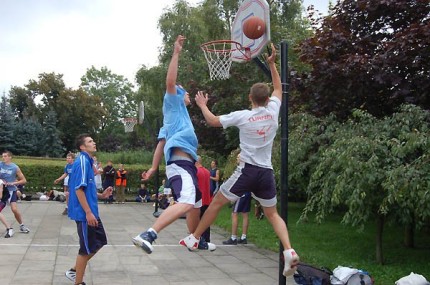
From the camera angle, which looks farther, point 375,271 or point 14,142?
point 14,142

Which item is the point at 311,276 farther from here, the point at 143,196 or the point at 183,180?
the point at 143,196

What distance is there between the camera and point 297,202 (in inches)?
949

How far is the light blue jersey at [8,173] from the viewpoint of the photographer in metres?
12.2

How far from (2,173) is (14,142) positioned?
135 feet

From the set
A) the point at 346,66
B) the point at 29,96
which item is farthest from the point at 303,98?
the point at 29,96

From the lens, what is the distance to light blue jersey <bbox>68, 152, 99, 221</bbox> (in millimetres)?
Result: 6945

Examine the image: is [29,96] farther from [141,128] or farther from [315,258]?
[315,258]

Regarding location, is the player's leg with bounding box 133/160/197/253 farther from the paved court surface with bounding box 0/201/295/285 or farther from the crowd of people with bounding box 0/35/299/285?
the paved court surface with bounding box 0/201/295/285

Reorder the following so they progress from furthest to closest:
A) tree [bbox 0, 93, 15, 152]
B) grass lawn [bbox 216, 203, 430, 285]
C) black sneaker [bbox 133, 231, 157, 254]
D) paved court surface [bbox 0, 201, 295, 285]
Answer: tree [bbox 0, 93, 15, 152]
grass lawn [bbox 216, 203, 430, 285]
paved court surface [bbox 0, 201, 295, 285]
black sneaker [bbox 133, 231, 157, 254]

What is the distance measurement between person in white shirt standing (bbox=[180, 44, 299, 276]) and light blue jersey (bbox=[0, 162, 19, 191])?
763 cm

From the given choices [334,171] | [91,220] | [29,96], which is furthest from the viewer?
[29,96]

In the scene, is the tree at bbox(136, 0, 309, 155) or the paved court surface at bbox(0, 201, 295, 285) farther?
the tree at bbox(136, 0, 309, 155)

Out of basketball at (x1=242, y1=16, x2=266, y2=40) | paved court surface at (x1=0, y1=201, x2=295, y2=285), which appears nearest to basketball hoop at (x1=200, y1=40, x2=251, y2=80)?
basketball at (x1=242, y1=16, x2=266, y2=40)

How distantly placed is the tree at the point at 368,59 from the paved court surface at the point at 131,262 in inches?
140
